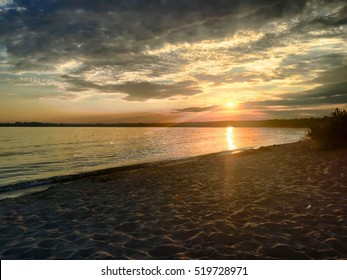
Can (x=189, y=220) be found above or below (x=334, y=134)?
below

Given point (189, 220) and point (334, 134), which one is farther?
point (334, 134)

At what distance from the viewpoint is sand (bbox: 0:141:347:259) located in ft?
21.6

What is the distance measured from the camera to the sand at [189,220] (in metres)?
6.59

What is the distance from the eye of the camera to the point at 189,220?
864 centimetres

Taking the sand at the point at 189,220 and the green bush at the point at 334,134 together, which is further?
the green bush at the point at 334,134

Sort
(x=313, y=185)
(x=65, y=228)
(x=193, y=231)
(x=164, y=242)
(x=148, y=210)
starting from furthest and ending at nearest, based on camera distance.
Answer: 1. (x=313, y=185)
2. (x=148, y=210)
3. (x=65, y=228)
4. (x=193, y=231)
5. (x=164, y=242)

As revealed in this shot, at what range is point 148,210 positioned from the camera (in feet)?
33.0

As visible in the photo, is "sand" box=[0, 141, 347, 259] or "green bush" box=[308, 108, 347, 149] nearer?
"sand" box=[0, 141, 347, 259]

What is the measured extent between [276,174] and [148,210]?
8321 millimetres

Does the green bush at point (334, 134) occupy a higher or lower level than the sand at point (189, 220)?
higher

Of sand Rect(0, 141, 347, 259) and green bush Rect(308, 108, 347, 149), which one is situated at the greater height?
green bush Rect(308, 108, 347, 149)

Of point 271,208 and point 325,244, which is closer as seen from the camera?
point 325,244

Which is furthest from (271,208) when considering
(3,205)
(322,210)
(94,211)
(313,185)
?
(3,205)
